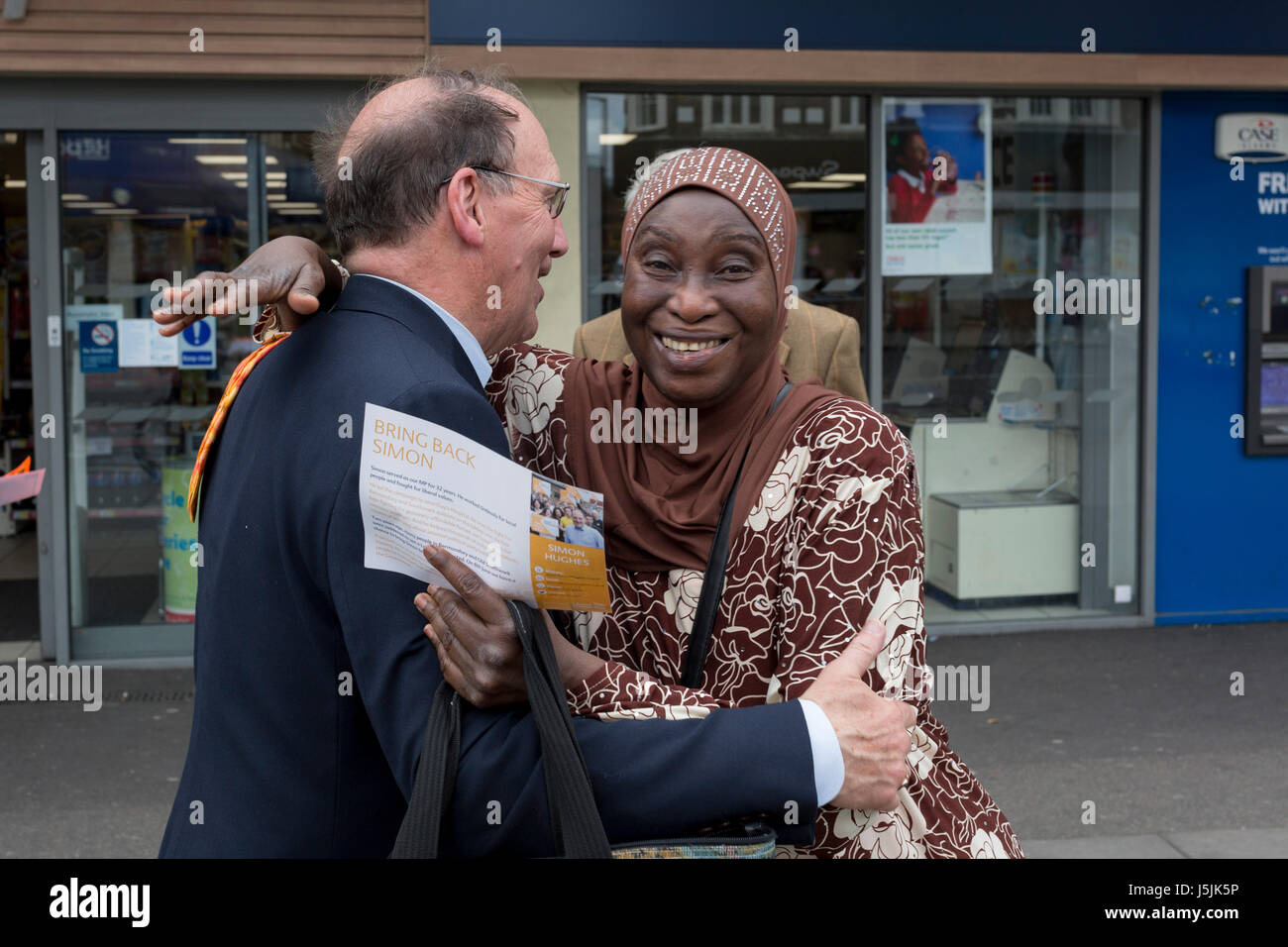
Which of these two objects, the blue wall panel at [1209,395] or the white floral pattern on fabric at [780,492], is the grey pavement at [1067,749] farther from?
the white floral pattern on fabric at [780,492]

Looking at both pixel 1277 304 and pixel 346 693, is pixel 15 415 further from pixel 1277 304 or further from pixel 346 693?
pixel 346 693

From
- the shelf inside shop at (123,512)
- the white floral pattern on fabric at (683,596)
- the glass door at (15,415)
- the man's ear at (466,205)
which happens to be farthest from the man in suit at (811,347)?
the glass door at (15,415)

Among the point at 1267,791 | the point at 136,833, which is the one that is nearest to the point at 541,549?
the point at 136,833

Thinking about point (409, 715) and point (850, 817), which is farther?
point (850, 817)

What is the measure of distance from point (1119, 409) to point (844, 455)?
7295 mm

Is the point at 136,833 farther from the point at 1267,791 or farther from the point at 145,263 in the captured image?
the point at 1267,791

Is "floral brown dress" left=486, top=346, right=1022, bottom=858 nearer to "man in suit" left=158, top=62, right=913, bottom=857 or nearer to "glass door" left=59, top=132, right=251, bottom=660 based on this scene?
"man in suit" left=158, top=62, right=913, bottom=857

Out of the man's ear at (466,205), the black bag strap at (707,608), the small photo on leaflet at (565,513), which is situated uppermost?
the man's ear at (466,205)

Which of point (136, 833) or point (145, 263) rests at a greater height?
point (145, 263)

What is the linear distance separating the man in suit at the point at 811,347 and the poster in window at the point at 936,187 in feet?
10.6

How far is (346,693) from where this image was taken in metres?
1.67

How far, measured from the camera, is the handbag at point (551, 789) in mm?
1484

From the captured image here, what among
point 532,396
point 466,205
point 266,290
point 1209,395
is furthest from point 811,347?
point 1209,395

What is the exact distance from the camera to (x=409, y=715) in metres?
1.55
